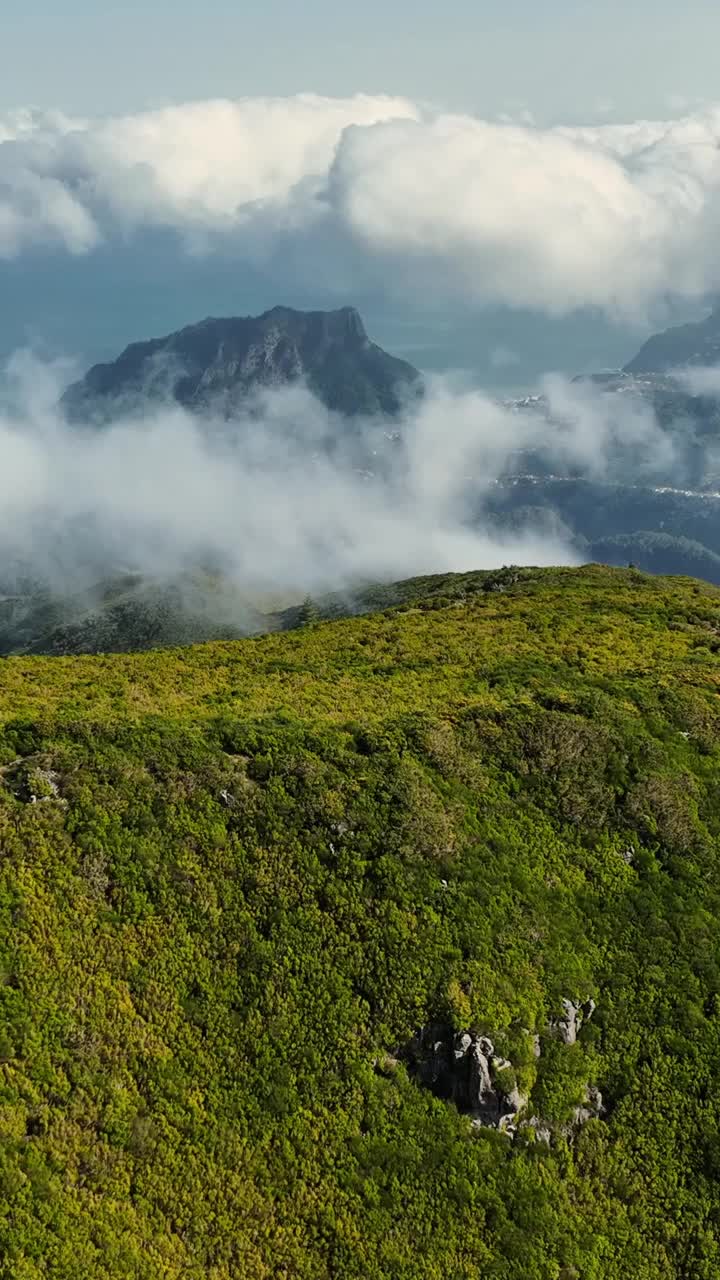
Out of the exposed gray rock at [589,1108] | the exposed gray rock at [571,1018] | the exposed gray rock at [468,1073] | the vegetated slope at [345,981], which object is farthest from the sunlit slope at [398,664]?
the exposed gray rock at [589,1108]

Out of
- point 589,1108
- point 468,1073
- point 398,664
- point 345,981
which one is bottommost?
point 589,1108

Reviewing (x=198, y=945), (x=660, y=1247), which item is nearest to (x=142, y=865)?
(x=198, y=945)

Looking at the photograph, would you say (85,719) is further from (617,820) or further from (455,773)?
(617,820)

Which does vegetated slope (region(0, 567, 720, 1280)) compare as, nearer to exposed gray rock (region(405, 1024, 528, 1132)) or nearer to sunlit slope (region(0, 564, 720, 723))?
exposed gray rock (region(405, 1024, 528, 1132))

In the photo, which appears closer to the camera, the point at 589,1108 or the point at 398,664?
the point at 589,1108

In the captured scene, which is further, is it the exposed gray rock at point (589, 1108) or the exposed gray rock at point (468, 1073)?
the exposed gray rock at point (589, 1108)

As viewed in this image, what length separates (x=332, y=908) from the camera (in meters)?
31.8

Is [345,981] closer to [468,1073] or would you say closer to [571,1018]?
[468,1073]

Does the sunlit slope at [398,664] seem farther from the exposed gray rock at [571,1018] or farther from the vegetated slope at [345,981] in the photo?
the exposed gray rock at [571,1018]

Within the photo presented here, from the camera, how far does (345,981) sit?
2983 centimetres

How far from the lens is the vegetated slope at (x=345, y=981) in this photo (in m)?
24.2

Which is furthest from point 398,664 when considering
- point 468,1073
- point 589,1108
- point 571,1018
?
point 589,1108

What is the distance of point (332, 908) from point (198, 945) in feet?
16.7

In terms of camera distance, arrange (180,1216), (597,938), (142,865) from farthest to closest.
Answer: (597,938) < (142,865) < (180,1216)
